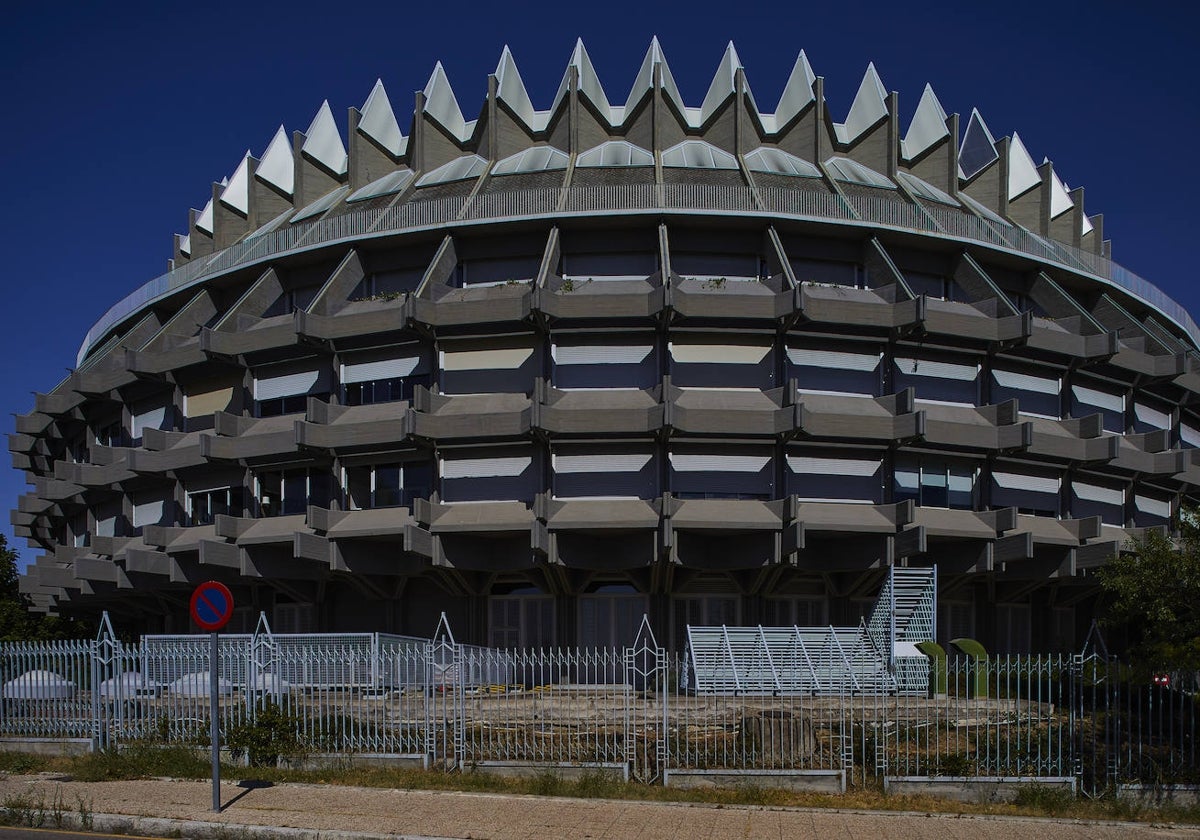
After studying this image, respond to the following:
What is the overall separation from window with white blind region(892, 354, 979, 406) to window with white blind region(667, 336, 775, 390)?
4415mm

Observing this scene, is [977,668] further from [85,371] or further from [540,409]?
[85,371]

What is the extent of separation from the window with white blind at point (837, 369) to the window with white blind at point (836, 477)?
2.17 m

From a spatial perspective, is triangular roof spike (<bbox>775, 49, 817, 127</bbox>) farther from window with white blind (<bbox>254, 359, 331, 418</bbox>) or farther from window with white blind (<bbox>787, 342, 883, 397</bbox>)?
window with white blind (<bbox>254, 359, 331, 418</bbox>)

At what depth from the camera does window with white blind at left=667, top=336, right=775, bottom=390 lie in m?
34.1

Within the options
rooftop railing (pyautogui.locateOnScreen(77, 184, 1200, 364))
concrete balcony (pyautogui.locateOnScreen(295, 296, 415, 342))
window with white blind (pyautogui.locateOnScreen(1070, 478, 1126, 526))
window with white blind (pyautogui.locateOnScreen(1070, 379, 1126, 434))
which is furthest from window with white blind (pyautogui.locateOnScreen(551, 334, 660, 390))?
window with white blind (pyautogui.locateOnScreen(1070, 478, 1126, 526))

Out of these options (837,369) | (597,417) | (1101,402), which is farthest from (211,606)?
(1101,402)

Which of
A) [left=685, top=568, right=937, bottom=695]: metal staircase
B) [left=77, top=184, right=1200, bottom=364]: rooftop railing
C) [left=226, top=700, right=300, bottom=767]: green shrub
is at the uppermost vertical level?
[left=77, top=184, right=1200, bottom=364]: rooftop railing

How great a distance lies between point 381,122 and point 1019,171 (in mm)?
27505

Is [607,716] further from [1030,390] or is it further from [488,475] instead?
[1030,390]

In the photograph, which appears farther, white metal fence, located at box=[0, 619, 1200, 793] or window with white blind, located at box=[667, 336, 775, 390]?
window with white blind, located at box=[667, 336, 775, 390]

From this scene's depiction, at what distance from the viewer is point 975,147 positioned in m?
47.7

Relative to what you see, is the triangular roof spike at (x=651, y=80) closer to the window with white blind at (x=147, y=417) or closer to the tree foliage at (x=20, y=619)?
the window with white blind at (x=147, y=417)

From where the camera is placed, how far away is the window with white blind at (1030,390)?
36331mm

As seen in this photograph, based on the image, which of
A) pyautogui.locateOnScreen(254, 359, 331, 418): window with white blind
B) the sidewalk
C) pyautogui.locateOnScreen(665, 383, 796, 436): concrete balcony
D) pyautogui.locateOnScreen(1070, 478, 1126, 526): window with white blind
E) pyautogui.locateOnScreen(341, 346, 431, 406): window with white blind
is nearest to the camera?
the sidewalk
